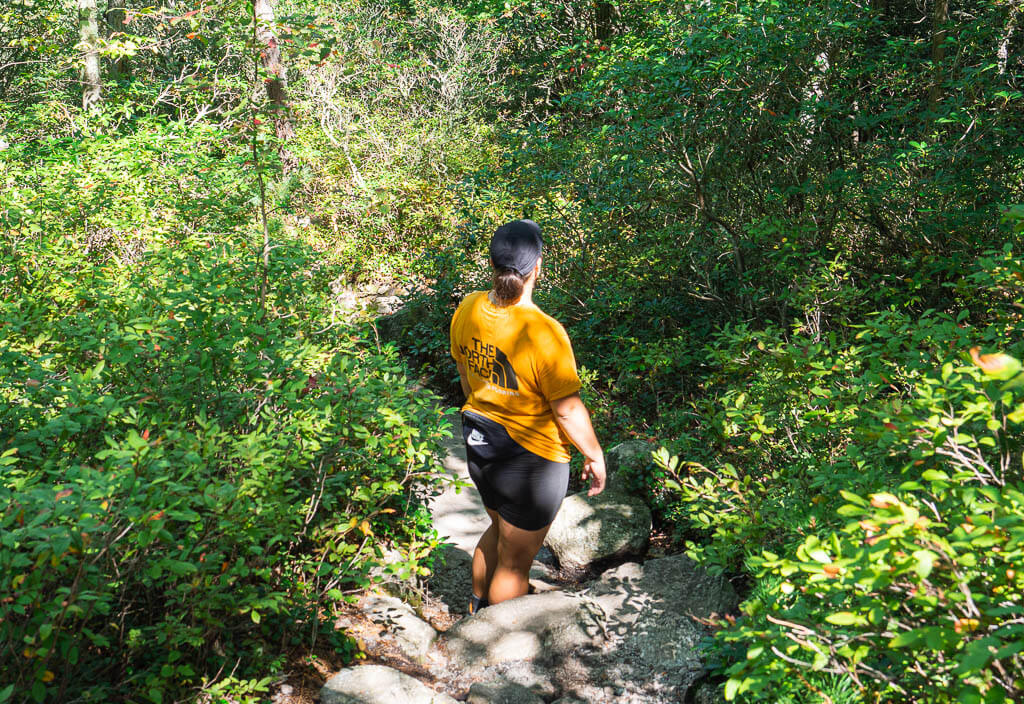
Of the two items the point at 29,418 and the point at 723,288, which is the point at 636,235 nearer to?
the point at 723,288

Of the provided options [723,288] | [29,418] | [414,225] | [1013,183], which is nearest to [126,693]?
[29,418]

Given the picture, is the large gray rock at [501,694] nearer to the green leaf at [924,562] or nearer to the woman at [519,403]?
the woman at [519,403]

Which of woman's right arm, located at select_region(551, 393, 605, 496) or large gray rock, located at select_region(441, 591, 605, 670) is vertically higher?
woman's right arm, located at select_region(551, 393, 605, 496)

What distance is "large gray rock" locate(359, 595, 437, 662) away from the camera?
342 centimetres

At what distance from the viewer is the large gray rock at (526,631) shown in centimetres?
324

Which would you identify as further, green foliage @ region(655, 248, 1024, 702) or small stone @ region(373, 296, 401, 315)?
small stone @ region(373, 296, 401, 315)

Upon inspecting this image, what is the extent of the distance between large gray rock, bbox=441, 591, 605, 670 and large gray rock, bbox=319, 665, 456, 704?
45cm

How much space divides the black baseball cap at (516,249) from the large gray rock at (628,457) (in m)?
2.68

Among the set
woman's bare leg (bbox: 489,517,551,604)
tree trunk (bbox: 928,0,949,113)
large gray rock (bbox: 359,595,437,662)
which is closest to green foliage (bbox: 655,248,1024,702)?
woman's bare leg (bbox: 489,517,551,604)

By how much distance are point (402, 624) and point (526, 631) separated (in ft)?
2.20

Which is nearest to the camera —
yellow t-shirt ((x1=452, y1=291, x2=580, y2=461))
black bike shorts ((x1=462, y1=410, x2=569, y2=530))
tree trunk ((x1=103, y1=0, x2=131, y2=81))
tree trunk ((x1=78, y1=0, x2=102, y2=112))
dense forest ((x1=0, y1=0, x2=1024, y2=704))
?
dense forest ((x1=0, y1=0, x2=1024, y2=704))

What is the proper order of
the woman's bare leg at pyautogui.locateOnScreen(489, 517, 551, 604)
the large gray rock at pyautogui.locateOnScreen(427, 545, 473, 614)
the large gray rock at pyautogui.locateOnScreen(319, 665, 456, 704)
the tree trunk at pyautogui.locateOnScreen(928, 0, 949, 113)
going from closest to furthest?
1. the large gray rock at pyautogui.locateOnScreen(319, 665, 456, 704)
2. the woman's bare leg at pyautogui.locateOnScreen(489, 517, 551, 604)
3. the large gray rock at pyautogui.locateOnScreen(427, 545, 473, 614)
4. the tree trunk at pyautogui.locateOnScreen(928, 0, 949, 113)

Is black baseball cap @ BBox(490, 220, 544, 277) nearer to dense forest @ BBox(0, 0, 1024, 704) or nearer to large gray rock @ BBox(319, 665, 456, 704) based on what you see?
dense forest @ BBox(0, 0, 1024, 704)

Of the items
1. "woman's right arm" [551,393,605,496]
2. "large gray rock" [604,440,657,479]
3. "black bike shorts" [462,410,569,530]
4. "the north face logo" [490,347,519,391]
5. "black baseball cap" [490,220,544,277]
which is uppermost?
"black baseball cap" [490,220,544,277]
